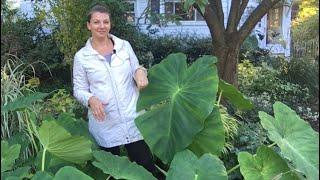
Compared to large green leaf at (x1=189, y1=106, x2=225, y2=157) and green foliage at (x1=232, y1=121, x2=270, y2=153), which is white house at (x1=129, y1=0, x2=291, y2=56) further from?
large green leaf at (x1=189, y1=106, x2=225, y2=157)

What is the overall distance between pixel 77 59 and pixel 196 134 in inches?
33.0

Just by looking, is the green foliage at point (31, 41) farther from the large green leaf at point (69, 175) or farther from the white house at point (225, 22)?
the large green leaf at point (69, 175)

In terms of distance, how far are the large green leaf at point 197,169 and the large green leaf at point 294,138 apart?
31 centimetres

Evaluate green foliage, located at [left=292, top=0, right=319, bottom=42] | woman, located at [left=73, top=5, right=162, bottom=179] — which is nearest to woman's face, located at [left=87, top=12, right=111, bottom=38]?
woman, located at [left=73, top=5, right=162, bottom=179]

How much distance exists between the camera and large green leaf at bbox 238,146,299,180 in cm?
282

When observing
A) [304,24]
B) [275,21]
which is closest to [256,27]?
[304,24]

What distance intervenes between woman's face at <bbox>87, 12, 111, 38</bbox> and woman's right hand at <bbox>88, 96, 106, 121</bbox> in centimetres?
37

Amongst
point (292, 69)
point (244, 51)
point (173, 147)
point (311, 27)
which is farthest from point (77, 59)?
point (311, 27)

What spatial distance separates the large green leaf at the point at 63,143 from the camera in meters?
2.84

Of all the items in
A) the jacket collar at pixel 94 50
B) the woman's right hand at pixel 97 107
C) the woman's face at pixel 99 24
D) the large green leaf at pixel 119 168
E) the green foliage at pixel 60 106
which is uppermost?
the woman's face at pixel 99 24

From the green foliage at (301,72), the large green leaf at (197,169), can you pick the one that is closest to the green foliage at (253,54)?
the green foliage at (301,72)

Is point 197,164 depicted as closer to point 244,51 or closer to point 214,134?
point 214,134

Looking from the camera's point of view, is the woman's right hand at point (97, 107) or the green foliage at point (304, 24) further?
the green foliage at point (304, 24)

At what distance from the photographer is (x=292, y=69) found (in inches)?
358
